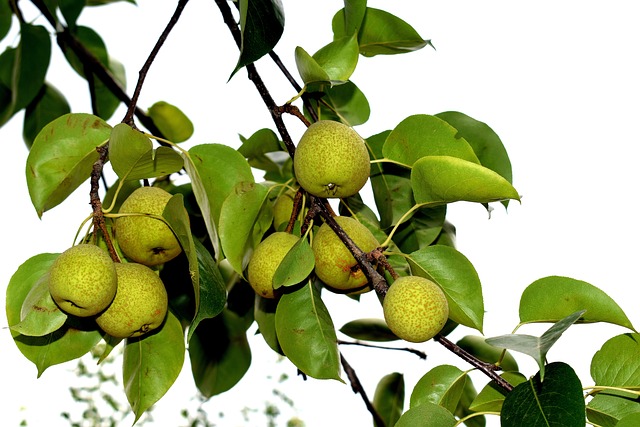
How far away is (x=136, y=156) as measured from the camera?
0.94m

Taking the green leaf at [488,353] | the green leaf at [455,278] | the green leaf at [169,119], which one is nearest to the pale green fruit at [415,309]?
the green leaf at [455,278]

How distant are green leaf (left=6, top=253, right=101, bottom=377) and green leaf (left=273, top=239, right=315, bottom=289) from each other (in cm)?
30

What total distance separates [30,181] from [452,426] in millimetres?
622

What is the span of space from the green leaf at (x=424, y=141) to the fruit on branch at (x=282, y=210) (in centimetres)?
19

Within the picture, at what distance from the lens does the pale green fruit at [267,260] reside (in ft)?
3.34

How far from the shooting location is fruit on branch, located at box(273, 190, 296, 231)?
47.6 inches

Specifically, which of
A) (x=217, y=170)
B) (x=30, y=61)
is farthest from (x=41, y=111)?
(x=217, y=170)

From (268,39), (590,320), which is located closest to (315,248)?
(268,39)

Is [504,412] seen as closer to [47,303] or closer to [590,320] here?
[590,320]

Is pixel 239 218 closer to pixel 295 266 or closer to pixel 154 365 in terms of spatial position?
pixel 295 266

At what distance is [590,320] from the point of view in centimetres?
104

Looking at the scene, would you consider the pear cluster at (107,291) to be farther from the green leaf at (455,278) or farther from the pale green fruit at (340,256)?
the green leaf at (455,278)

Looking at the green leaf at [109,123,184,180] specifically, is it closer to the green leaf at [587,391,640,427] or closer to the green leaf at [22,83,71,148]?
the green leaf at [587,391,640,427]

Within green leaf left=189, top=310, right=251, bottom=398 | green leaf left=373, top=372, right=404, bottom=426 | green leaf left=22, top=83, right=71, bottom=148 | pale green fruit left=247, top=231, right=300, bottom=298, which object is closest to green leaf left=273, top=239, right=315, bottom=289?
pale green fruit left=247, top=231, right=300, bottom=298
